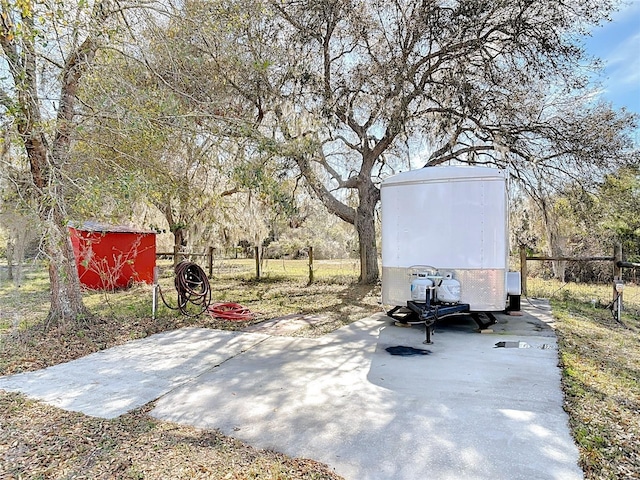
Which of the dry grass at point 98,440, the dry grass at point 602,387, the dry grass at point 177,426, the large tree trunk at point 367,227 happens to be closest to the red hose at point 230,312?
the dry grass at point 177,426

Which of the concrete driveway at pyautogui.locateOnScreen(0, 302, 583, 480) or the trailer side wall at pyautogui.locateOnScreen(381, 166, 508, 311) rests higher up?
the trailer side wall at pyautogui.locateOnScreen(381, 166, 508, 311)

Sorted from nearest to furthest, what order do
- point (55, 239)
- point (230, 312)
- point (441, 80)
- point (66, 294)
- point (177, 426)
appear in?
point (177, 426)
point (55, 239)
point (66, 294)
point (230, 312)
point (441, 80)

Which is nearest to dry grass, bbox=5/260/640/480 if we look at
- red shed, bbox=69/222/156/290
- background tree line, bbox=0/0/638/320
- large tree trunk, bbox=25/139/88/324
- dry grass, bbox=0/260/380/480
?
dry grass, bbox=0/260/380/480

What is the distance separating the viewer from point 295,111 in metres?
9.16

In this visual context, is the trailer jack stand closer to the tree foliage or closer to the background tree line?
the background tree line

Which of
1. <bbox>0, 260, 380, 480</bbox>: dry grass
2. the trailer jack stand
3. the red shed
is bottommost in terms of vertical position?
<bbox>0, 260, 380, 480</bbox>: dry grass

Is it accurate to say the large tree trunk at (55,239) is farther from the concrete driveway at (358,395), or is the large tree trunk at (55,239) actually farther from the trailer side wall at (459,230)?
the trailer side wall at (459,230)

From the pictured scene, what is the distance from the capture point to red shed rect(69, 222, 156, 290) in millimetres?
10422

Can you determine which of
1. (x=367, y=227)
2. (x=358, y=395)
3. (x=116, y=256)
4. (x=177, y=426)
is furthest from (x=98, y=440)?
(x=116, y=256)

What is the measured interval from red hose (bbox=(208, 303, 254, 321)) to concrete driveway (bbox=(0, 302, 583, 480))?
3.81 feet

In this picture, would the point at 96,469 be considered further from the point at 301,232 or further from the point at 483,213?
the point at 301,232

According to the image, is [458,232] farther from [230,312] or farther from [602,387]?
[230,312]

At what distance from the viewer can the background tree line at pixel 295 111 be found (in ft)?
16.0

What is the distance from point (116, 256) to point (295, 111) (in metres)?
6.09
